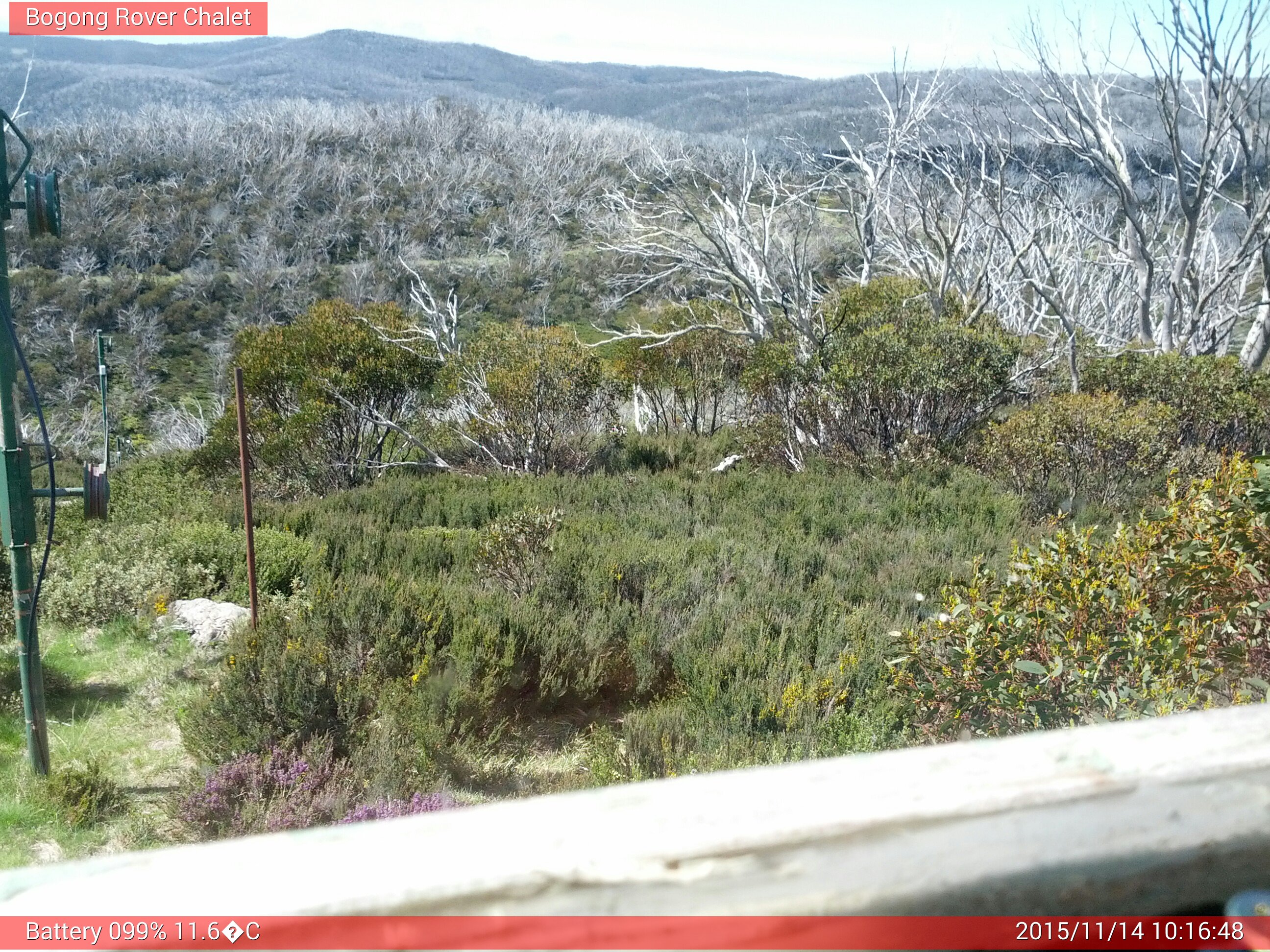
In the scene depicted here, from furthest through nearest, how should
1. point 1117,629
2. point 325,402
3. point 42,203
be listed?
point 325,402, point 42,203, point 1117,629

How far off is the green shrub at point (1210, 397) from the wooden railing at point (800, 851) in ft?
29.2

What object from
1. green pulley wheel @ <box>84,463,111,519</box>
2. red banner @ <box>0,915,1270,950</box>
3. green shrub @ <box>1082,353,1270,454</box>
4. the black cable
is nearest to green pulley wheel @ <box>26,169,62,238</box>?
the black cable

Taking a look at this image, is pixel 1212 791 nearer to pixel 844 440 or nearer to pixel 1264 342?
pixel 844 440

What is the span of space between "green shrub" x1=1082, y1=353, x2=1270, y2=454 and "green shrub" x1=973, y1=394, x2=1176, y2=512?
1.42 feet

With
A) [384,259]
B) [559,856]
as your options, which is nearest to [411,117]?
[384,259]

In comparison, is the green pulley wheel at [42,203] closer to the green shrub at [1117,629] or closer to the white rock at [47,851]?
the white rock at [47,851]

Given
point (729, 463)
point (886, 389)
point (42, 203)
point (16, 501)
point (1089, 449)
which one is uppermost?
point (42, 203)

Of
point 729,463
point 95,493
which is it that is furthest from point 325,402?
point 95,493

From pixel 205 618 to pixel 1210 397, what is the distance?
27.4 feet

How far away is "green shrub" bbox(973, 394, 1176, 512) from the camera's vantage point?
8.07 metres

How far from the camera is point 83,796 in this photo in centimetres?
361

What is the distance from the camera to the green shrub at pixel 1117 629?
9.86 ft

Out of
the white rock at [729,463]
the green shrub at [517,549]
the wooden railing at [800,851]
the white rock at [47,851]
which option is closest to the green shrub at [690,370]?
the white rock at [729,463]

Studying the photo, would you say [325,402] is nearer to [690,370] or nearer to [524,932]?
[690,370]
